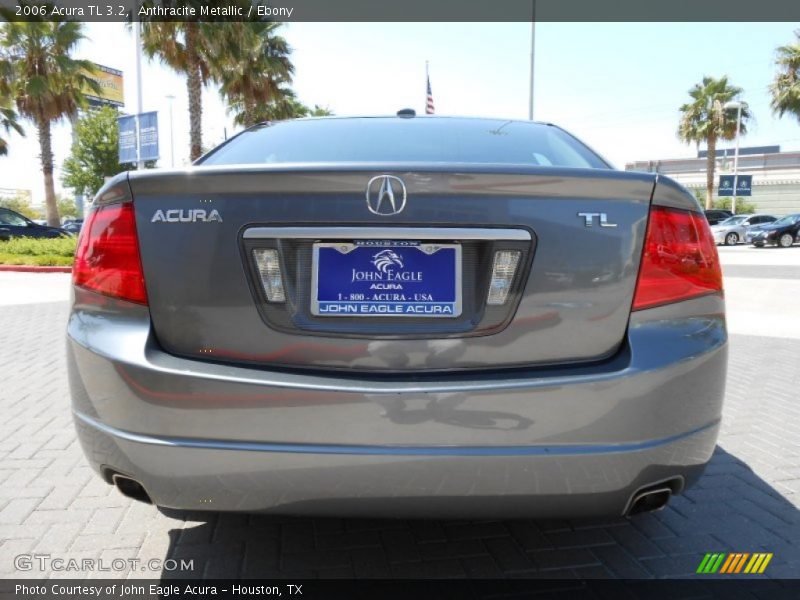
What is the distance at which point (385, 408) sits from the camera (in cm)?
164

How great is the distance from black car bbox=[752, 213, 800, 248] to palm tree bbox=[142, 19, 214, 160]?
23.8m

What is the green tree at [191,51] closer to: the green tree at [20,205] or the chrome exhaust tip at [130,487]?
the chrome exhaust tip at [130,487]

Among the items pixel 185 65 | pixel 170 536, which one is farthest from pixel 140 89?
pixel 170 536

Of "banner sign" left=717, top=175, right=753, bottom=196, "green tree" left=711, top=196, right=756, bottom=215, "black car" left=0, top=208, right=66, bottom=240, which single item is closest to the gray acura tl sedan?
"black car" left=0, top=208, right=66, bottom=240

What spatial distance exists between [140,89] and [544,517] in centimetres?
2592

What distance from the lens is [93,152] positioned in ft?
167

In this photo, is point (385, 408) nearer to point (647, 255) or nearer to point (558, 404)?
point (558, 404)

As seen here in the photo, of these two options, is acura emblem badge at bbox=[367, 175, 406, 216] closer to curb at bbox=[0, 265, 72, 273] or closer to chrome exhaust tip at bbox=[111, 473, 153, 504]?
chrome exhaust tip at bbox=[111, 473, 153, 504]

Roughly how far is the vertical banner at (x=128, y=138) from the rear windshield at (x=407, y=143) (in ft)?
58.9

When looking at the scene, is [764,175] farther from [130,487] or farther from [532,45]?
[130,487]

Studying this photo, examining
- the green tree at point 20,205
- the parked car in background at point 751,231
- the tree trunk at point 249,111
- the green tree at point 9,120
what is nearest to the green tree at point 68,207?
the green tree at point 20,205

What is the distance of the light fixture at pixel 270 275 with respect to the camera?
1735mm

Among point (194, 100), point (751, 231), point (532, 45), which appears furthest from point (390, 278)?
point (751, 231)

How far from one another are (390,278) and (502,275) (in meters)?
0.31
